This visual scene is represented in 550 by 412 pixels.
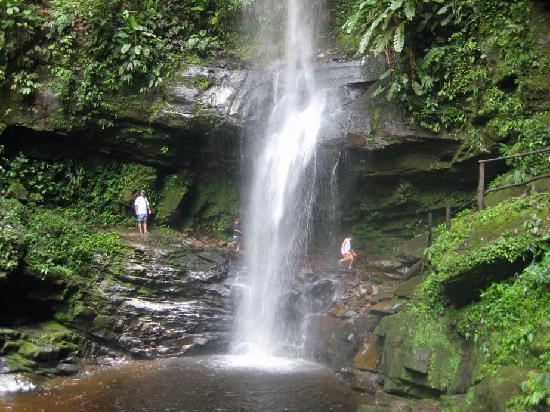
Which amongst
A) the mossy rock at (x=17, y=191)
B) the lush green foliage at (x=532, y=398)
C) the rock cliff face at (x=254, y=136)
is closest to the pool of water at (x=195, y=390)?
the lush green foliage at (x=532, y=398)

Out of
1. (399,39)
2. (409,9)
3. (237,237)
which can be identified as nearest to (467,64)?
(399,39)

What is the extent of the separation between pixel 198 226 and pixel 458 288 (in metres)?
10.1

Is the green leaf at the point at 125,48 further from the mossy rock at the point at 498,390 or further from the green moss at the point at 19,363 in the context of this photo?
the mossy rock at the point at 498,390

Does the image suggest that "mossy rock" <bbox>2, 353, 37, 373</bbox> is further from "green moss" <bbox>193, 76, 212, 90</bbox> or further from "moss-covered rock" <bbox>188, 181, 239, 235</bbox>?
"green moss" <bbox>193, 76, 212, 90</bbox>

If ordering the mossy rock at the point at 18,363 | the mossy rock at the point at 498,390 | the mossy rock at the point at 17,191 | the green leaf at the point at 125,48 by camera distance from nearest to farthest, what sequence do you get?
the mossy rock at the point at 498,390, the mossy rock at the point at 18,363, the mossy rock at the point at 17,191, the green leaf at the point at 125,48

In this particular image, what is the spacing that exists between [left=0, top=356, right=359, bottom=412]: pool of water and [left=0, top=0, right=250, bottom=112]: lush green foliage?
812 cm

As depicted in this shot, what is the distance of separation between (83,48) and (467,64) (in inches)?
436

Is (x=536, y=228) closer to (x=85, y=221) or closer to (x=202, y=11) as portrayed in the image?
(x=85, y=221)

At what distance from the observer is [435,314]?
8602 mm

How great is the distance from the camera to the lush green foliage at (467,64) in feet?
37.9

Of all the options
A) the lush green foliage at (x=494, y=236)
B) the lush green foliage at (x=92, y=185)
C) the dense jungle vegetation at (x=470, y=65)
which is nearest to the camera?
the lush green foliage at (x=494, y=236)

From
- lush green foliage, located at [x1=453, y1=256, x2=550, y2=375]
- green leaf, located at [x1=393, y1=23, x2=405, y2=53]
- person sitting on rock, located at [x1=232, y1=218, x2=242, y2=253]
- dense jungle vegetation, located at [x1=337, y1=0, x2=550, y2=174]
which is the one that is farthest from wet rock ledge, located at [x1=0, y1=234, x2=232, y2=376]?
green leaf, located at [x1=393, y1=23, x2=405, y2=53]

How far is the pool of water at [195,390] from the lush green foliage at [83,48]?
8120 mm

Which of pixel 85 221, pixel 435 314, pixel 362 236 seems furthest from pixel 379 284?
pixel 85 221
